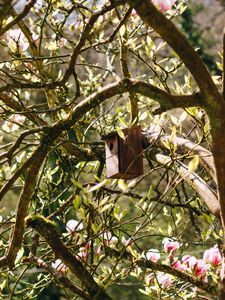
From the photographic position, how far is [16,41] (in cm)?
180

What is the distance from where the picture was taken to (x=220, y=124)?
3.37 feet

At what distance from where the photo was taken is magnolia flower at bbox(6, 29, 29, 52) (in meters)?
1.81

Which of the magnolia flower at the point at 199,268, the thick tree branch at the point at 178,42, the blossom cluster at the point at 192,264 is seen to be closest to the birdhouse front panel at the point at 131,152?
the blossom cluster at the point at 192,264

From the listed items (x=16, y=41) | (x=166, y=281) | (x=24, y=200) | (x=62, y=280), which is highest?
(x=16, y=41)

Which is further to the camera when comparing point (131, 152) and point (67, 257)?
point (131, 152)

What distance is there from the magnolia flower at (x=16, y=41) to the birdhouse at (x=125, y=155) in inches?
17.6

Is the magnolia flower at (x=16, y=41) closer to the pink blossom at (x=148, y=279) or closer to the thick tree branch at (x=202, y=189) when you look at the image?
the thick tree branch at (x=202, y=189)

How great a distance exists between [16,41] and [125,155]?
0.52m

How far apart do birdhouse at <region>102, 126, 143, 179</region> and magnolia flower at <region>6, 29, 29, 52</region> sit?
1.47 feet

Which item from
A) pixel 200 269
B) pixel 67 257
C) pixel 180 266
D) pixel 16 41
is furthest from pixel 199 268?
pixel 16 41

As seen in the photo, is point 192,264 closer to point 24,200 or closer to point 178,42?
point 24,200

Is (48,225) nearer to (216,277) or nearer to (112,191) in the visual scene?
(112,191)

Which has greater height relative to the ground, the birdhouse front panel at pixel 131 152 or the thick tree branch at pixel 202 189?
the birdhouse front panel at pixel 131 152

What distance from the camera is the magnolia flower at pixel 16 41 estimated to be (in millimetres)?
1812
